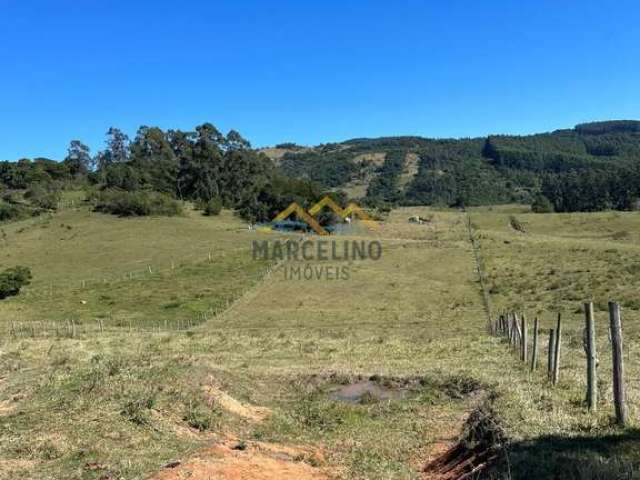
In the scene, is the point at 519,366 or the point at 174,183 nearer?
the point at 519,366

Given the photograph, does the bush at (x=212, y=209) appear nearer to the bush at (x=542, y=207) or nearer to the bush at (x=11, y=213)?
the bush at (x=11, y=213)

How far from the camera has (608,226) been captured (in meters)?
91.2

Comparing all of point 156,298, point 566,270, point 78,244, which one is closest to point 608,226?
point 566,270

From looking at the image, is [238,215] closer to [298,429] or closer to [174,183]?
[174,183]

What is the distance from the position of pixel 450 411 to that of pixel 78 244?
249ft

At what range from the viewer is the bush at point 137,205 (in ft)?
322

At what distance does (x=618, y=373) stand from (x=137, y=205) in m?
95.7

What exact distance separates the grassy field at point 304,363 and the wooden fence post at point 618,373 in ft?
0.96

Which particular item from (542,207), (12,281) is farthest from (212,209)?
(542,207)

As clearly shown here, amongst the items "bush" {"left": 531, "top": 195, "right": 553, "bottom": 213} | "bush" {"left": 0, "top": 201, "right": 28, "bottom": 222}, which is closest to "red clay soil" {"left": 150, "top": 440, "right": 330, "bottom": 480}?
"bush" {"left": 0, "top": 201, "right": 28, "bottom": 222}

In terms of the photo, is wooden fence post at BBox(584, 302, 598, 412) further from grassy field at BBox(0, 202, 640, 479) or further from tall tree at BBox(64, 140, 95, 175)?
tall tree at BBox(64, 140, 95, 175)

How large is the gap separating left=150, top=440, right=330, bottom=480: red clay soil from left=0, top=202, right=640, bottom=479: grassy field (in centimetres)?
8

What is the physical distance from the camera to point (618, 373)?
371 inches

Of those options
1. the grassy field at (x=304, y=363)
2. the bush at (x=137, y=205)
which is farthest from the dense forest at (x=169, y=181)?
the grassy field at (x=304, y=363)
